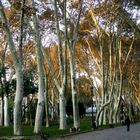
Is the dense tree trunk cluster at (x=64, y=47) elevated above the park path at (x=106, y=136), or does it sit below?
above

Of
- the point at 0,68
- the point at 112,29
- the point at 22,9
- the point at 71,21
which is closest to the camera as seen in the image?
the point at 22,9

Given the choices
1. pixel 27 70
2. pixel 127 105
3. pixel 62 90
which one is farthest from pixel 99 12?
pixel 127 105

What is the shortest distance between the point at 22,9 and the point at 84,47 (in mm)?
26461

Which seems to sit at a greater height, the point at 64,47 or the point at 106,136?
the point at 64,47

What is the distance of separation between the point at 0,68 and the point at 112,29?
37.0 ft

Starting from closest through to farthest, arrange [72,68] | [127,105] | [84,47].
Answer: [72,68] → [84,47] → [127,105]

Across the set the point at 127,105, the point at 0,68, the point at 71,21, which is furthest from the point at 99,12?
the point at 127,105

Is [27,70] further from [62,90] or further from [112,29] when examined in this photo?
[62,90]

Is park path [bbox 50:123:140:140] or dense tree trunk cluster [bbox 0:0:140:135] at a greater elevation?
dense tree trunk cluster [bbox 0:0:140:135]

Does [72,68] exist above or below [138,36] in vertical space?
below

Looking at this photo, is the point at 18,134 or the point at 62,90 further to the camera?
the point at 62,90

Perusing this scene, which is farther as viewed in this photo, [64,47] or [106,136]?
[64,47]

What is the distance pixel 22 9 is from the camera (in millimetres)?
22641

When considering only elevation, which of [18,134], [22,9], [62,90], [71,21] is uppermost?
[71,21]
